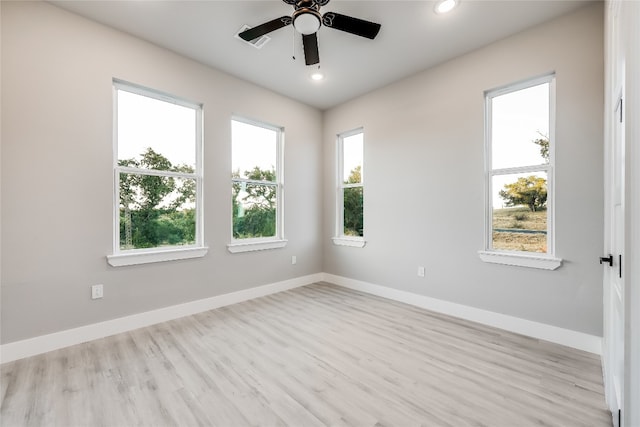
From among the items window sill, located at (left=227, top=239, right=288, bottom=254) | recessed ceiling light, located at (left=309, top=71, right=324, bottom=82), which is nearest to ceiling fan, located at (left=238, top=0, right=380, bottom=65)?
recessed ceiling light, located at (left=309, top=71, right=324, bottom=82)

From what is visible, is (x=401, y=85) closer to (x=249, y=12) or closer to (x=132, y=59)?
(x=249, y=12)

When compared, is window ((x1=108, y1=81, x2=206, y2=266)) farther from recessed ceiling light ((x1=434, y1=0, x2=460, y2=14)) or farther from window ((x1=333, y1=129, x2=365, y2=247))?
recessed ceiling light ((x1=434, y1=0, x2=460, y2=14))

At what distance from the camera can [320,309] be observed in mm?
3494

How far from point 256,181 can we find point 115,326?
235cm

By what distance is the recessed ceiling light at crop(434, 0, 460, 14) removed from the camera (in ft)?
7.88

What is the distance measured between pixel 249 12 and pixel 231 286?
3111 millimetres

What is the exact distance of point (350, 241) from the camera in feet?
14.7

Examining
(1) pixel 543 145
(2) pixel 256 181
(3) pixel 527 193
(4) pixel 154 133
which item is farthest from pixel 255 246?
(1) pixel 543 145

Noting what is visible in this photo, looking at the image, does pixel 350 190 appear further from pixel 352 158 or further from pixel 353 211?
pixel 352 158

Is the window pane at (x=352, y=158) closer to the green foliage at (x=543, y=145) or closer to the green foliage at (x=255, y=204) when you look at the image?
the green foliage at (x=255, y=204)

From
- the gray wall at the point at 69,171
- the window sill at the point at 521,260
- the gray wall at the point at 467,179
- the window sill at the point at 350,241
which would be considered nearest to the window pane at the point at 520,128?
the gray wall at the point at 467,179

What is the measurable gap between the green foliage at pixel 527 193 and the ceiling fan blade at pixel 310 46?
7.82ft

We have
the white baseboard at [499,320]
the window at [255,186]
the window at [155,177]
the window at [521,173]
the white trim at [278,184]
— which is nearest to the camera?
the white baseboard at [499,320]

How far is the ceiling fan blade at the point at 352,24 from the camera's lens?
2.15 m
